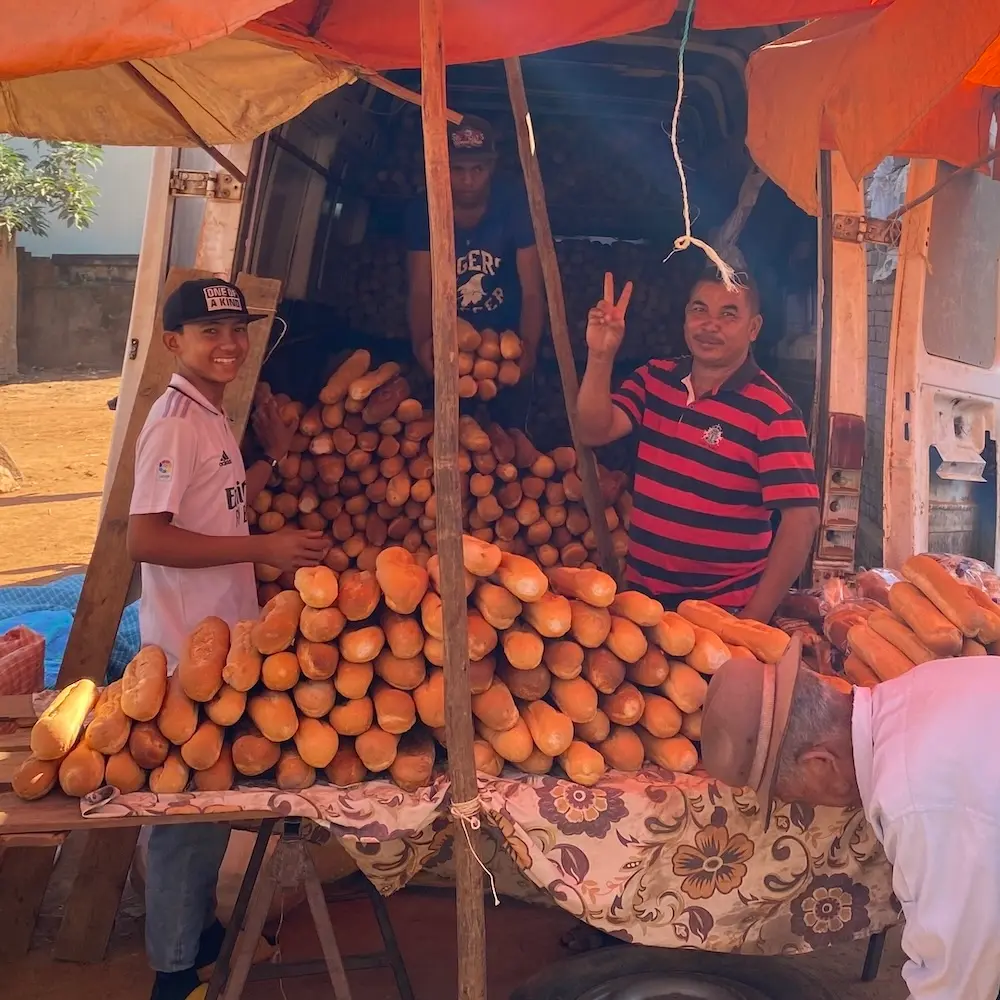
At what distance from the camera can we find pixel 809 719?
1.78m

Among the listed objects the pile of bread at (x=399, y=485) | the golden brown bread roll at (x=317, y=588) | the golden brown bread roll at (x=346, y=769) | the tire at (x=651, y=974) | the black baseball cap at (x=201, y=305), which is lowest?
the tire at (x=651, y=974)

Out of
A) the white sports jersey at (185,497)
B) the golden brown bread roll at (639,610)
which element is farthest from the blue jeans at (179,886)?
the golden brown bread roll at (639,610)

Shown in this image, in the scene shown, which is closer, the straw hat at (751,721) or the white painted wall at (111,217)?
the straw hat at (751,721)

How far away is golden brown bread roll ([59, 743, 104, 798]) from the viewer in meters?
1.96

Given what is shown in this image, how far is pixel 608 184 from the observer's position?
553 centimetres

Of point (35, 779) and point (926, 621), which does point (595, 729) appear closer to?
point (926, 621)

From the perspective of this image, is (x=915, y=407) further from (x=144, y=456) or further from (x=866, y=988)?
(x=144, y=456)

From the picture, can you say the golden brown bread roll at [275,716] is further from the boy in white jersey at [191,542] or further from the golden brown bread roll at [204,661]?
the boy in white jersey at [191,542]

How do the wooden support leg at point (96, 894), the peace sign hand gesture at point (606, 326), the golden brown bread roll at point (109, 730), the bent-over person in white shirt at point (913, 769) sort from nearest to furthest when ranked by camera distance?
1. the bent-over person in white shirt at point (913, 769)
2. the golden brown bread roll at point (109, 730)
3. the peace sign hand gesture at point (606, 326)
4. the wooden support leg at point (96, 894)

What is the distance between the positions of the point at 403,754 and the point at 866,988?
205cm

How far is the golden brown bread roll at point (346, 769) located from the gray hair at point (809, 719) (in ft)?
2.99

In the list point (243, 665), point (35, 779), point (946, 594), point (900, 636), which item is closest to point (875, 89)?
point (946, 594)

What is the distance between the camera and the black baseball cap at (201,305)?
271cm

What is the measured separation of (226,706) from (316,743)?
0.22m
